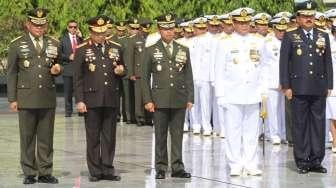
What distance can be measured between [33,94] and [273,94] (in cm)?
592

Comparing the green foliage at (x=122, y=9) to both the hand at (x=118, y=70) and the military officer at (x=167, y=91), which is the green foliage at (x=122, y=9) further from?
the hand at (x=118, y=70)

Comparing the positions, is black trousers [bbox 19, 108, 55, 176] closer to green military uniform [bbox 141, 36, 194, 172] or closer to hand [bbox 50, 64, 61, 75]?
hand [bbox 50, 64, 61, 75]

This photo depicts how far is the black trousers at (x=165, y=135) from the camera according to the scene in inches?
501

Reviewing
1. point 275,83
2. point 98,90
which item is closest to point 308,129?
point 98,90

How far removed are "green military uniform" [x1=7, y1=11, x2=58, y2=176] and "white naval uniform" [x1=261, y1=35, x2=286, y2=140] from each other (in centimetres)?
498

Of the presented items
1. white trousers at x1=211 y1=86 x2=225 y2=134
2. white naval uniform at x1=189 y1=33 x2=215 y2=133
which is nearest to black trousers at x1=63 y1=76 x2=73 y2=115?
white naval uniform at x1=189 y1=33 x2=215 y2=133

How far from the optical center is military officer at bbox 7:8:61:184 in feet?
40.4

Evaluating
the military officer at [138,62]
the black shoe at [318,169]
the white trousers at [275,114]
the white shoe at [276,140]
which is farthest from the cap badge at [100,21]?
the military officer at [138,62]

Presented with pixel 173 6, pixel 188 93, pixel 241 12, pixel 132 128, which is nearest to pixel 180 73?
pixel 188 93

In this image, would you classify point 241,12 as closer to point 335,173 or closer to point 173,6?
point 335,173

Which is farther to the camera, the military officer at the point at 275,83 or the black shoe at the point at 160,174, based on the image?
the military officer at the point at 275,83

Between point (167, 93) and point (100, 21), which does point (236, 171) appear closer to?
point (167, 93)

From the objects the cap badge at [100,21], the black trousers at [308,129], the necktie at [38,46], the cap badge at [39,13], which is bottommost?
the black trousers at [308,129]

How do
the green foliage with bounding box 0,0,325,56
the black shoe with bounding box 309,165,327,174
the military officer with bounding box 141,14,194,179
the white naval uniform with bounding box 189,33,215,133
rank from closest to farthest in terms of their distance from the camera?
1. the military officer with bounding box 141,14,194,179
2. the black shoe with bounding box 309,165,327,174
3. the white naval uniform with bounding box 189,33,215,133
4. the green foliage with bounding box 0,0,325,56
